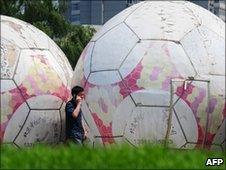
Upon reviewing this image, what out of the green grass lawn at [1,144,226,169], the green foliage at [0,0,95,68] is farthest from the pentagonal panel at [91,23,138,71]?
the green foliage at [0,0,95,68]

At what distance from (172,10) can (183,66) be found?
1.00m

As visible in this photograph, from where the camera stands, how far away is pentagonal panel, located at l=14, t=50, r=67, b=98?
306 inches

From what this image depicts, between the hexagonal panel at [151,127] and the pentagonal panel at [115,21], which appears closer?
the hexagonal panel at [151,127]

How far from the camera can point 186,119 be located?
24.4 feet

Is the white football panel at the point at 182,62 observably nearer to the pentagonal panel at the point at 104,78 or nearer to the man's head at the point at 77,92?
the pentagonal panel at the point at 104,78

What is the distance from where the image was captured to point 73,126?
785 centimetres

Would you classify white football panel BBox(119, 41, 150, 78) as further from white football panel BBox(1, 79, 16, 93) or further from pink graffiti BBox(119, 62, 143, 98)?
white football panel BBox(1, 79, 16, 93)

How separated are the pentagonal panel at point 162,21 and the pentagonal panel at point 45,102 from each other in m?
1.43

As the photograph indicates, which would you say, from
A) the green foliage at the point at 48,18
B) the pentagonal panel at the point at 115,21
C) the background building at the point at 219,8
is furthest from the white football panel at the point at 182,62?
the background building at the point at 219,8

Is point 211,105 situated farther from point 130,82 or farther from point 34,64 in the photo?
point 34,64

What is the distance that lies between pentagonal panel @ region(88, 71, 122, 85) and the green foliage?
15.5 meters

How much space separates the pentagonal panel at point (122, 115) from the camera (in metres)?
7.51

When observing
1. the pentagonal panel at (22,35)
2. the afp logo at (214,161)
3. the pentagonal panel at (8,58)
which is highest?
the pentagonal panel at (22,35)

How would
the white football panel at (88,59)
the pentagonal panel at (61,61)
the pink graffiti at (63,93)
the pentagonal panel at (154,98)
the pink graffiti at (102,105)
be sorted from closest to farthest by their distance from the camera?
the pentagonal panel at (154,98), the pink graffiti at (102,105), the white football panel at (88,59), the pink graffiti at (63,93), the pentagonal panel at (61,61)
